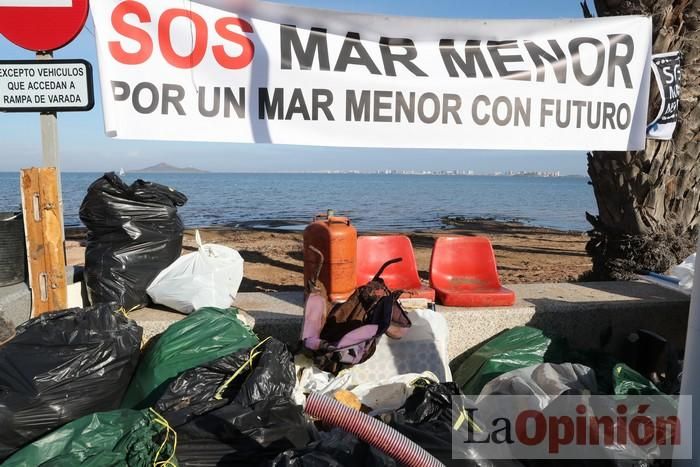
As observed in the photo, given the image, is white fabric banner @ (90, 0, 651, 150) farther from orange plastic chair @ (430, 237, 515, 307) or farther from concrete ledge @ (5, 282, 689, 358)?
concrete ledge @ (5, 282, 689, 358)

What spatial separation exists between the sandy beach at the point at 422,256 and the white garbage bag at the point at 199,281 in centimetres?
326

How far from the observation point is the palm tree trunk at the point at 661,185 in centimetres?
461

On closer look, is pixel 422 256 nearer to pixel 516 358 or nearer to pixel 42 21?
pixel 516 358

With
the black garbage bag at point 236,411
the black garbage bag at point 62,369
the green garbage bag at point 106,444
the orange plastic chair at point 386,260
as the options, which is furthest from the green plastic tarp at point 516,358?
the black garbage bag at point 62,369

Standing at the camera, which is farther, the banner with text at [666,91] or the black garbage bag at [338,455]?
the banner with text at [666,91]

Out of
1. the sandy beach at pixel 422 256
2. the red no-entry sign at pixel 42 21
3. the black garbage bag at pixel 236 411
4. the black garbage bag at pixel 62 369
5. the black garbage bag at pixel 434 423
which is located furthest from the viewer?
the sandy beach at pixel 422 256

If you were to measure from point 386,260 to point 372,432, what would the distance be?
97.8 inches

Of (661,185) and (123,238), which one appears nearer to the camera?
(123,238)

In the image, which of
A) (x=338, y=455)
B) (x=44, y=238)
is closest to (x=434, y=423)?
(x=338, y=455)

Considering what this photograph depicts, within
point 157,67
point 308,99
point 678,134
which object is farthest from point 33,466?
point 678,134

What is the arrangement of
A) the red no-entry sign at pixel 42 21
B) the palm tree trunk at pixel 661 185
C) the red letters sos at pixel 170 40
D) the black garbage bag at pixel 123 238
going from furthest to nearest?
the palm tree trunk at pixel 661 185 → the black garbage bag at pixel 123 238 → the red letters sos at pixel 170 40 → the red no-entry sign at pixel 42 21

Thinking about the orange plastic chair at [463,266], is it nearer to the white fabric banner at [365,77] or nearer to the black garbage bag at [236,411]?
the white fabric banner at [365,77]

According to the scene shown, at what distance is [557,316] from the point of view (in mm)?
3957

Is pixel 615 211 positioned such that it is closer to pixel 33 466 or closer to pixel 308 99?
pixel 308 99
